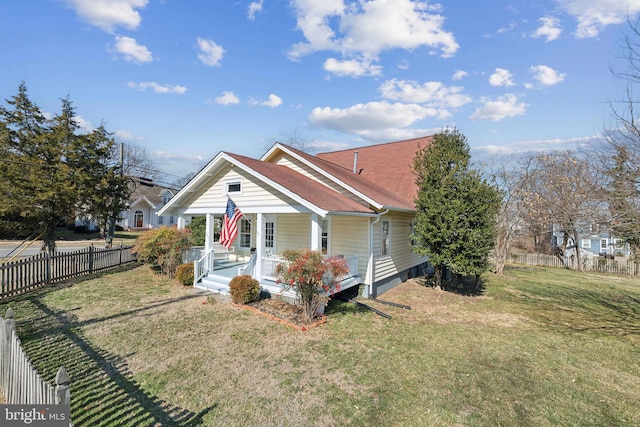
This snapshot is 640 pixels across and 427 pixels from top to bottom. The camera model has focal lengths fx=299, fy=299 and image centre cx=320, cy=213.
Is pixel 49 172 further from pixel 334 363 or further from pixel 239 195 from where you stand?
pixel 334 363

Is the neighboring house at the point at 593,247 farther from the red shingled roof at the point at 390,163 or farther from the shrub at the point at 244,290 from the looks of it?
the shrub at the point at 244,290

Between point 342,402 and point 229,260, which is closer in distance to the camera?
point 342,402

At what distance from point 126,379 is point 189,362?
1017mm

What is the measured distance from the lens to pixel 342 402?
4652 millimetres

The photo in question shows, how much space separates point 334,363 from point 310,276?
236 cm

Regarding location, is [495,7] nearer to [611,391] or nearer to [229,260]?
[611,391]

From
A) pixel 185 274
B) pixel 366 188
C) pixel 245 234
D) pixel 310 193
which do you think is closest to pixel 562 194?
pixel 366 188

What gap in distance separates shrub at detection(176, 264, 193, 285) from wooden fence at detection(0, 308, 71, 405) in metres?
6.65

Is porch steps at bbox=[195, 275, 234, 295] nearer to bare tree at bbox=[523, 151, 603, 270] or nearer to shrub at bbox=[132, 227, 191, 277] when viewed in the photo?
shrub at bbox=[132, 227, 191, 277]

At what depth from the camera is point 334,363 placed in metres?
5.91

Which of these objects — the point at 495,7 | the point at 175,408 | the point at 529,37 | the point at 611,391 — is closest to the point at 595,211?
the point at 611,391

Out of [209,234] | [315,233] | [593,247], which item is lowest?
[593,247]

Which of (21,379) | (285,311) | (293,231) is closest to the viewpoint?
(21,379)

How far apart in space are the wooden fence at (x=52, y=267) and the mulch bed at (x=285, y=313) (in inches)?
293
